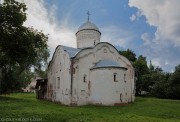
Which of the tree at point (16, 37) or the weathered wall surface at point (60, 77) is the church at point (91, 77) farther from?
the tree at point (16, 37)

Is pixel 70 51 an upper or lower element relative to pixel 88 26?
lower

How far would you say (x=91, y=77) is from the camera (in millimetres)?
32344

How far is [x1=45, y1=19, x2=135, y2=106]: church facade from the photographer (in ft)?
102

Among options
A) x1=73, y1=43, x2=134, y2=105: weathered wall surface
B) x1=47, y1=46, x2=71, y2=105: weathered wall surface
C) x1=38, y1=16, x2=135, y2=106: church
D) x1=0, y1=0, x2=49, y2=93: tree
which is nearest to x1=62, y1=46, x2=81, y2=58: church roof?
x1=38, y1=16, x2=135, y2=106: church

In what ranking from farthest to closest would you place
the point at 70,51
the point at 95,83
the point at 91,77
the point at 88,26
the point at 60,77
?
1. the point at 88,26
2. the point at 60,77
3. the point at 70,51
4. the point at 91,77
5. the point at 95,83

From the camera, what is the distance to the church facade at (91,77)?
31.0 m

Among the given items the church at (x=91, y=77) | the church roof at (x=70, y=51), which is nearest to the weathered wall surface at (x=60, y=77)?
the church at (x=91, y=77)

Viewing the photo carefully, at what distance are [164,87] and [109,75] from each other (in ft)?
86.3

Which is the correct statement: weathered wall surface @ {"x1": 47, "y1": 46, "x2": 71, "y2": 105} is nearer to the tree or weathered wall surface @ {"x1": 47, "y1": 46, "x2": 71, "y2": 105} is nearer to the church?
the church

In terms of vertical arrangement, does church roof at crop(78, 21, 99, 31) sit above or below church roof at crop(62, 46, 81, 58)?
above

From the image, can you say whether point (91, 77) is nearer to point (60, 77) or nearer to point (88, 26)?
point (60, 77)

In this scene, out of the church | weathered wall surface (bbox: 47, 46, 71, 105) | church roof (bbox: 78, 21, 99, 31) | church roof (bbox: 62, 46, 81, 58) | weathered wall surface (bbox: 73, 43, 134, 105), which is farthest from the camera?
church roof (bbox: 78, 21, 99, 31)

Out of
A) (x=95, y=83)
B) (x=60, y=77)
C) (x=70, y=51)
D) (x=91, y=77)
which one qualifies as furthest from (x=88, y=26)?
(x=95, y=83)

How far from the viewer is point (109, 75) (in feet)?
102
